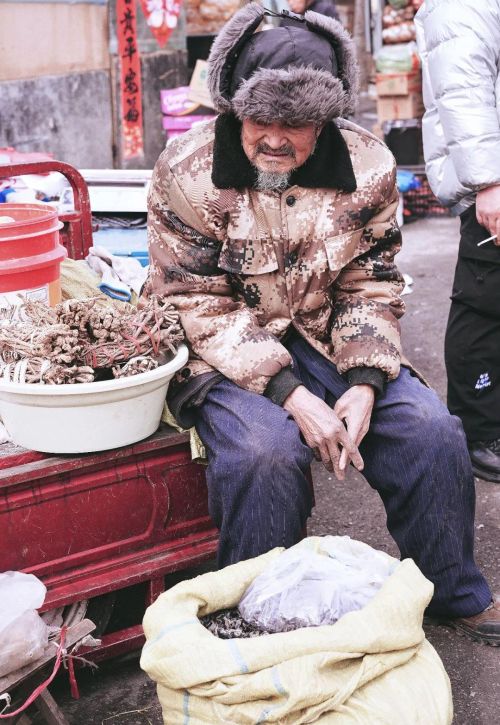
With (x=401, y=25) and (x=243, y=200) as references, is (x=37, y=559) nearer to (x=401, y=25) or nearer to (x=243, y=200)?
(x=243, y=200)

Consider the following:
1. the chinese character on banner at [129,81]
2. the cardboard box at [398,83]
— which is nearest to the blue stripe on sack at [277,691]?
the chinese character on banner at [129,81]

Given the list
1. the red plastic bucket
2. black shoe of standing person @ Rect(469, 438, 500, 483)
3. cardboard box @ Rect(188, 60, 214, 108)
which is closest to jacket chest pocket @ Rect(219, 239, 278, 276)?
the red plastic bucket

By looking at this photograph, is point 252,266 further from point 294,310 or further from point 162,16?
point 162,16

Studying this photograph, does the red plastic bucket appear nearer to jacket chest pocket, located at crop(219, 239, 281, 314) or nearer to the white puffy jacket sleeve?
jacket chest pocket, located at crop(219, 239, 281, 314)

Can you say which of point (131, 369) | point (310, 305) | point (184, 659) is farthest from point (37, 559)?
point (310, 305)

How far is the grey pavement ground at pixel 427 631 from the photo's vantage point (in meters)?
2.55

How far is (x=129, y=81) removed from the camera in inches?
320

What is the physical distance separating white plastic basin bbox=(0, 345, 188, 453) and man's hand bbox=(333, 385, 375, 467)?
0.48 m

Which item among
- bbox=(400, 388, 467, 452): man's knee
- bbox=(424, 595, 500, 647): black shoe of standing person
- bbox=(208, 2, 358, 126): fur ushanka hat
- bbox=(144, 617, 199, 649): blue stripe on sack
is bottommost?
bbox=(424, 595, 500, 647): black shoe of standing person

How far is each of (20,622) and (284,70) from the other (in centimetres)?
158

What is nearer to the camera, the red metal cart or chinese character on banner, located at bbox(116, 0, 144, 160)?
the red metal cart

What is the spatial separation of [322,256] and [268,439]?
0.61 m

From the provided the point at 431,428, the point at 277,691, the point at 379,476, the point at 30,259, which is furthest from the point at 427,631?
the point at 30,259

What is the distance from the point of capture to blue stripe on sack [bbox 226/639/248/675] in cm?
175
